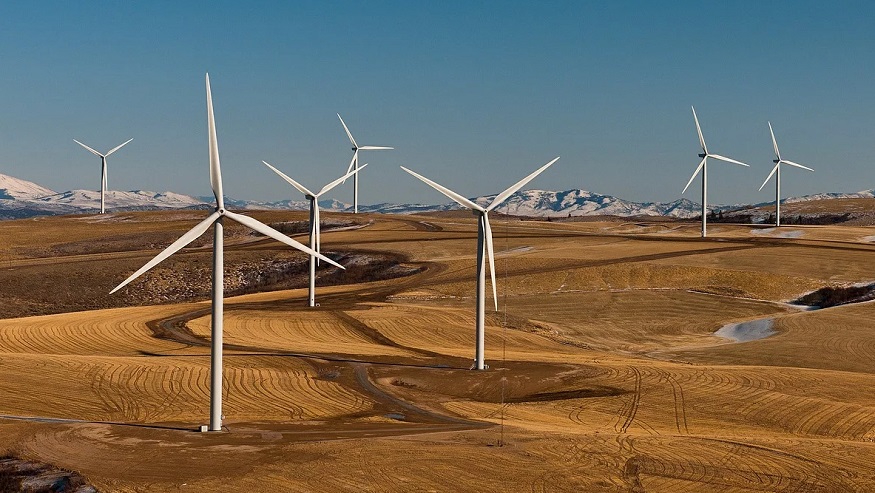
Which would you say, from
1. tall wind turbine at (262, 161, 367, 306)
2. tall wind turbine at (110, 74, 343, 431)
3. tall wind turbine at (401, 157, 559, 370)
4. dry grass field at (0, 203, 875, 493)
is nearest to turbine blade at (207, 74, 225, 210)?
tall wind turbine at (110, 74, 343, 431)

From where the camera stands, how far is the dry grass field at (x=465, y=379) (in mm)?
30016

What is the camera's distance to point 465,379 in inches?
1907

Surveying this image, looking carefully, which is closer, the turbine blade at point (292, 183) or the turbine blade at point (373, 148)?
the turbine blade at point (292, 183)

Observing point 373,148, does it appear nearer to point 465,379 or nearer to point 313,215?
point 313,215

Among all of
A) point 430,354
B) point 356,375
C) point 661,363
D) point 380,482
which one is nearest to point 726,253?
point 661,363

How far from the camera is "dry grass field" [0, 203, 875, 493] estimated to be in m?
30.0

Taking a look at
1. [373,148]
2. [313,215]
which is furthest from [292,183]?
[373,148]

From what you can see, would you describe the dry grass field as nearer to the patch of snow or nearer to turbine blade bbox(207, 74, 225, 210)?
the patch of snow

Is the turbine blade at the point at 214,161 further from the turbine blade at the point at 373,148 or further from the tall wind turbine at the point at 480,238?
the turbine blade at the point at 373,148

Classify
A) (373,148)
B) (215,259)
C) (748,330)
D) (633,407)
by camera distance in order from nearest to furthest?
(215,259)
(633,407)
(748,330)
(373,148)

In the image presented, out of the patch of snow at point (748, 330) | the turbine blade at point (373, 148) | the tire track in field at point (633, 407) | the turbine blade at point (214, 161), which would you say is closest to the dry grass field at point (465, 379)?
the tire track in field at point (633, 407)

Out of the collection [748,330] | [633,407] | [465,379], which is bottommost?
[633,407]

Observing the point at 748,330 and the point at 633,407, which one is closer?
the point at 633,407

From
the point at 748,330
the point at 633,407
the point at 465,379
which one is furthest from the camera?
the point at 748,330
